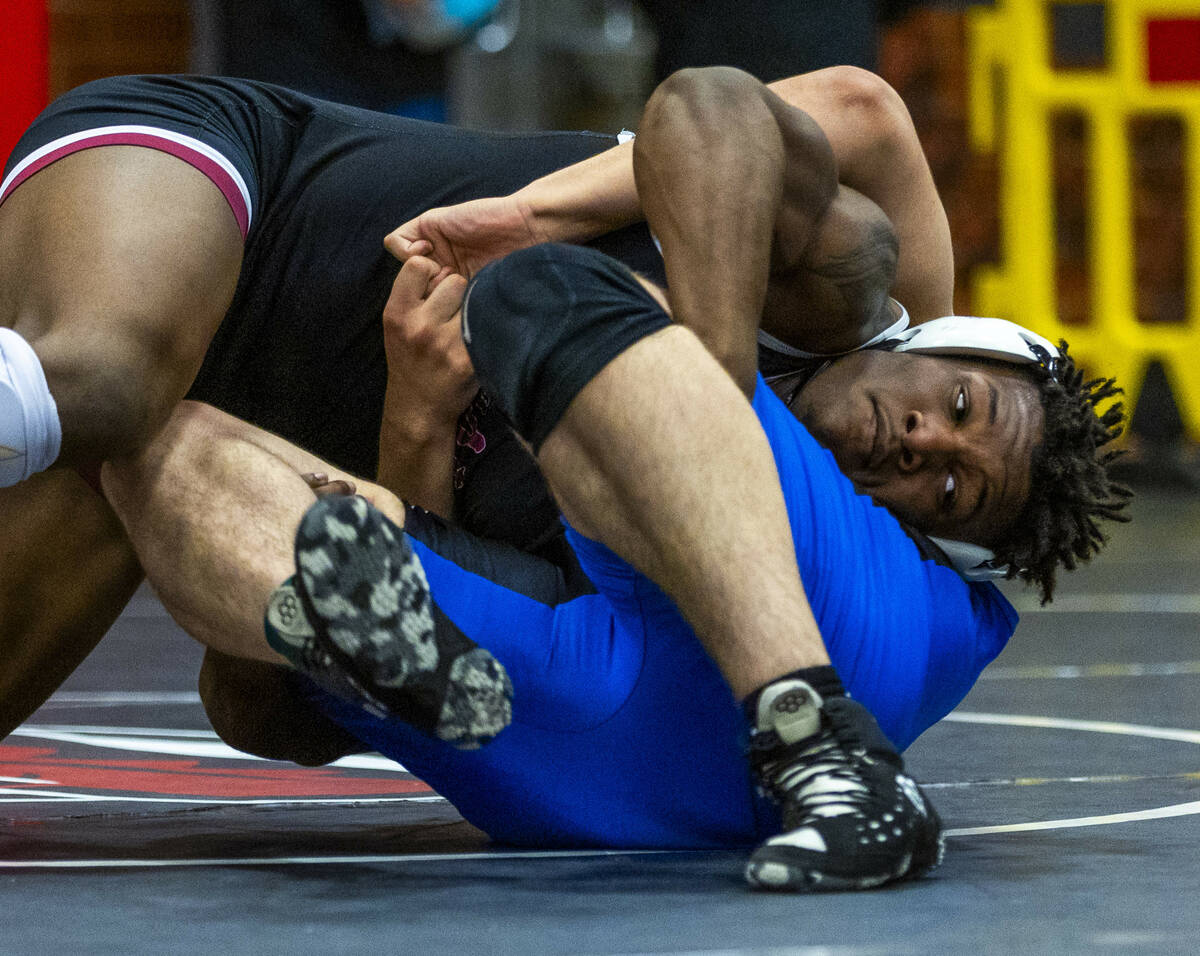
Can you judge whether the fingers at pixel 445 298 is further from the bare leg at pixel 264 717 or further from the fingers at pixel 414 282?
the bare leg at pixel 264 717

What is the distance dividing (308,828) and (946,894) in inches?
26.2

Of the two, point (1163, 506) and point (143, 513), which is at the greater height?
point (143, 513)

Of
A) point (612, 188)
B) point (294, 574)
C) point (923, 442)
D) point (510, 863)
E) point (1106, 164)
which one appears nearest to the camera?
point (294, 574)

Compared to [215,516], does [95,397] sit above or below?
above

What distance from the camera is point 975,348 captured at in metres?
1.92

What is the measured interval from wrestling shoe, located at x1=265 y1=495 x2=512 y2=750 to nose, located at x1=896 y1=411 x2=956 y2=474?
0.54m

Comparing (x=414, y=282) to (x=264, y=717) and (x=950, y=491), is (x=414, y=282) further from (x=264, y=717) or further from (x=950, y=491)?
(x=950, y=491)

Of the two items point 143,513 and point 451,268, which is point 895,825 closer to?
point 143,513

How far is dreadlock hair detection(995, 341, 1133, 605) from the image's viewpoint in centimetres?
189

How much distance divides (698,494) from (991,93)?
653 cm

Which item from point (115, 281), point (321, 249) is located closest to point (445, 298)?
point (321, 249)

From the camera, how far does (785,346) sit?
195 centimetres

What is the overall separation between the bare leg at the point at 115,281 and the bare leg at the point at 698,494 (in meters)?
0.38

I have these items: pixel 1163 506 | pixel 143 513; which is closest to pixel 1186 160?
pixel 1163 506
